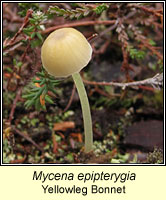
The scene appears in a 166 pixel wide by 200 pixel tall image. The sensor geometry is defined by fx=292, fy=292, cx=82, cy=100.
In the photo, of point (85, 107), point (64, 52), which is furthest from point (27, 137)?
point (64, 52)

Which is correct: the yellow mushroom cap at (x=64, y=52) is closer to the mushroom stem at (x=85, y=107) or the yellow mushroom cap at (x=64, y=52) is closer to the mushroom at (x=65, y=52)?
the mushroom at (x=65, y=52)

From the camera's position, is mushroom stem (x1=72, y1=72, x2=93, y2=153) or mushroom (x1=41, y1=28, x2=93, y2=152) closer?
mushroom (x1=41, y1=28, x2=93, y2=152)

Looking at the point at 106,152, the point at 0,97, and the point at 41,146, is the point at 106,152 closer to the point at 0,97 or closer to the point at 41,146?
the point at 41,146

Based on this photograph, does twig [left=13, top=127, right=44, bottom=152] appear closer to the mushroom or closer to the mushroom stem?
the mushroom stem

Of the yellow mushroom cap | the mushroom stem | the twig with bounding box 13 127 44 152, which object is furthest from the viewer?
the twig with bounding box 13 127 44 152

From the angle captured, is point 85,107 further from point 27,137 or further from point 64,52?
point 27,137

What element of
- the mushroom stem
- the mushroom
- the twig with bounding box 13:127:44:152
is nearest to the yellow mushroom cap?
the mushroom

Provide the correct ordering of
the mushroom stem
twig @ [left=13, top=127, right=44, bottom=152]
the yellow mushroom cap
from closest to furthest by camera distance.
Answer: the yellow mushroom cap → the mushroom stem → twig @ [left=13, top=127, right=44, bottom=152]

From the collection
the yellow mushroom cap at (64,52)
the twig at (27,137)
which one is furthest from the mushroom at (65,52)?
the twig at (27,137)

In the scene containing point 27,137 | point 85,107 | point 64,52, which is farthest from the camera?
point 27,137
